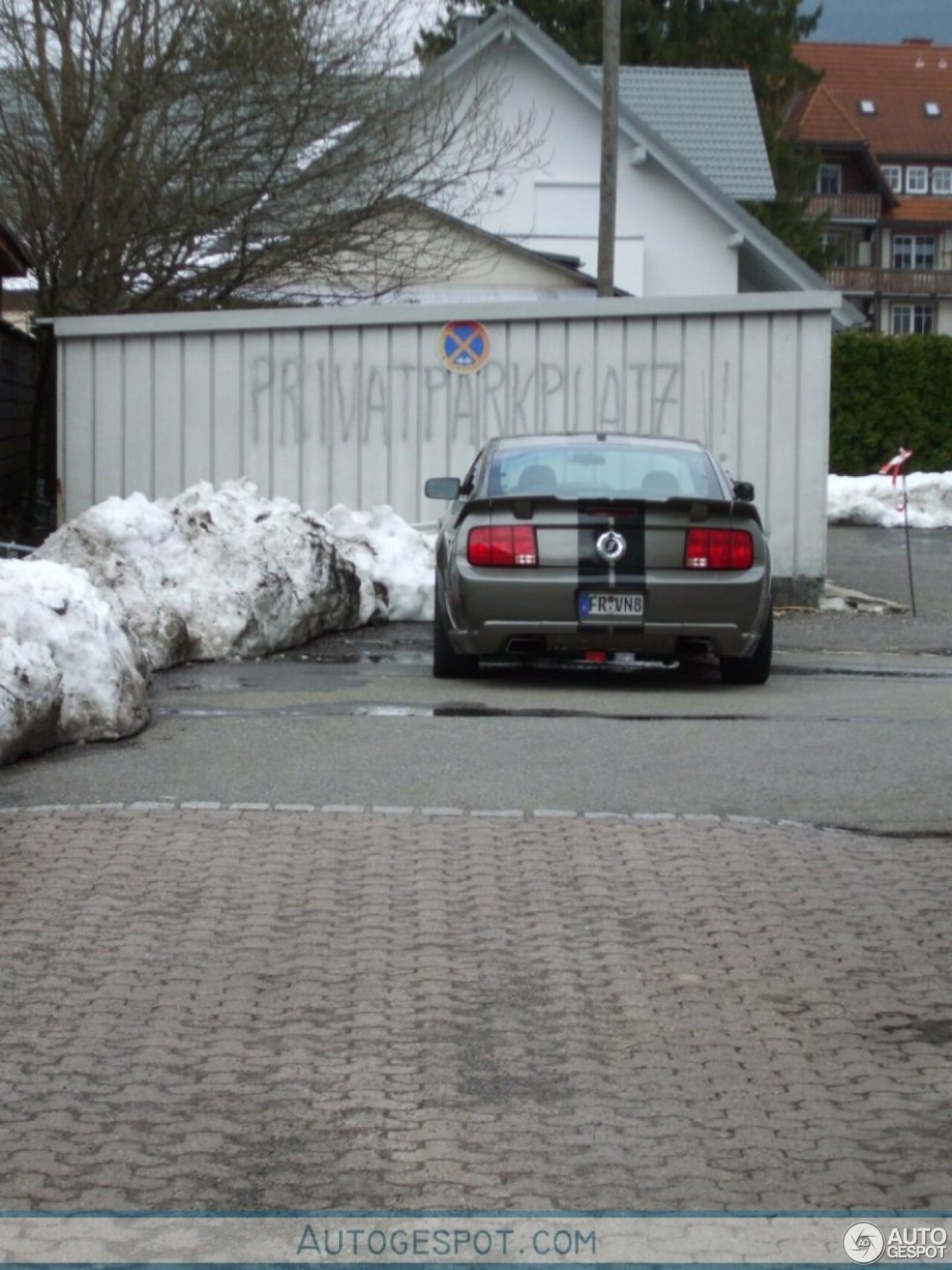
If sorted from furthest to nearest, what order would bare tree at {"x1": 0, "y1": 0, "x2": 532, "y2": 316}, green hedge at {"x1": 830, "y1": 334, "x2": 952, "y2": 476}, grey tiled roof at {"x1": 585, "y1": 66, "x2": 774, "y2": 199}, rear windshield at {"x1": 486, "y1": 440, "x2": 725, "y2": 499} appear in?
grey tiled roof at {"x1": 585, "y1": 66, "x2": 774, "y2": 199}
green hedge at {"x1": 830, "y1": 334, "x2": 952, "y2": 476}
bare tree at {"x1": 0, "y1": 0, "x2": 532, "y2": 316}
rear windshield at {"x1": 486, "y1": 440, "x2": 725, "y2": 499}

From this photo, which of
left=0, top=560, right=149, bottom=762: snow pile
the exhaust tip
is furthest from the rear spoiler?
left=0, top=560, right=149, bottom=762: snow pile

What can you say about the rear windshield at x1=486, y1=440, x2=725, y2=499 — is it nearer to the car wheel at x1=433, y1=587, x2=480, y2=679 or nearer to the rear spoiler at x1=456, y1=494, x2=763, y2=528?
the rear spoiler at x1=456, y1=494, x2=763, y2=528

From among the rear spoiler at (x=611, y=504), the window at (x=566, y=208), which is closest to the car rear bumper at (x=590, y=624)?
the rear spoiler at (x=611, y=504)

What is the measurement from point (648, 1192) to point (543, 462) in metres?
9.12

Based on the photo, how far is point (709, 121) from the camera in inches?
1865

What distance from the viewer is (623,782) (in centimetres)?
919

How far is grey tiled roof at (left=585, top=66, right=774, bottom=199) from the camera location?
4650 centimetres

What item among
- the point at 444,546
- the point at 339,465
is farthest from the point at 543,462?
the point at 339,465

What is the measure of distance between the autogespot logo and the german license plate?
8.08 metres

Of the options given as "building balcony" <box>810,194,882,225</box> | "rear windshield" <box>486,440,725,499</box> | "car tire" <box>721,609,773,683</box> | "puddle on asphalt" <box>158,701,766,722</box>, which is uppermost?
"building balcony" <box>810,194,882,225</box>

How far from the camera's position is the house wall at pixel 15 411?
22.4 meters

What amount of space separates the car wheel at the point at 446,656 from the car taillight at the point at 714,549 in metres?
1.44

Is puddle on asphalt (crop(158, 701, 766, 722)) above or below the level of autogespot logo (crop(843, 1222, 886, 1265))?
above

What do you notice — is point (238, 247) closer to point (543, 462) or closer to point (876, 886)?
point (543, 462)
